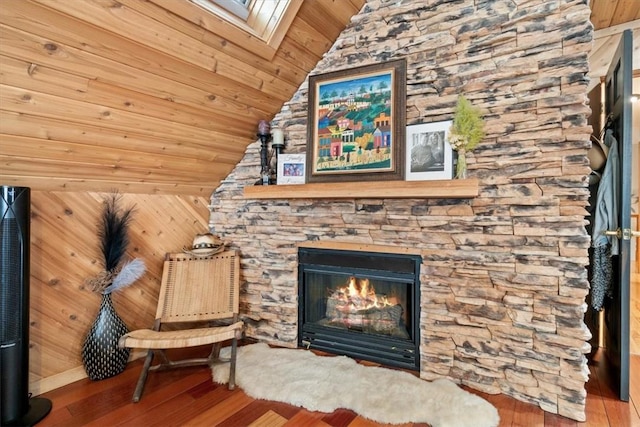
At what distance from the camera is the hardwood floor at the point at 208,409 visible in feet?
6.05

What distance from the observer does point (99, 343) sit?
2266 mm

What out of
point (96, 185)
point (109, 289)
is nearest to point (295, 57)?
point (96, 185)

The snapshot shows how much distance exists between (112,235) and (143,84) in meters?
1.07

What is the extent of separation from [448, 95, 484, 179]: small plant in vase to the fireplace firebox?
690mm

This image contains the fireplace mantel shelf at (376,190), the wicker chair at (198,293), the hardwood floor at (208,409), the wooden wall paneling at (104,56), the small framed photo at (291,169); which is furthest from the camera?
the small framed photo at (291,169)

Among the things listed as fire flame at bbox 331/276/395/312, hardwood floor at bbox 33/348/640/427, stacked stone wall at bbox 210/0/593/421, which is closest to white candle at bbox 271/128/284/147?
stacked stone wall at bbox 210/0/593/421

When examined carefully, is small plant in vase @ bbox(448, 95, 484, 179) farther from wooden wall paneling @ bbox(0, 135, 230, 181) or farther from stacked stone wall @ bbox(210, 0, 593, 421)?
wooden wall paneling @ bbox(0, 135, 230, 181)

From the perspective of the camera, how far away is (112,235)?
2.42 metres

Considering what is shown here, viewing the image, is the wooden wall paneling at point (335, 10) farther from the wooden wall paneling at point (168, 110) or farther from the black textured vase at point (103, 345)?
the black textured vase at point (103, 345)

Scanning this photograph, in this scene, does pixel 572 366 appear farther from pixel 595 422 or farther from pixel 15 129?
pixel 15 129

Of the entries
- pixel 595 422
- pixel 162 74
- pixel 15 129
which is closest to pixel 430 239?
pixel 595 422

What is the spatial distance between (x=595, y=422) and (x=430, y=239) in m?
1.28

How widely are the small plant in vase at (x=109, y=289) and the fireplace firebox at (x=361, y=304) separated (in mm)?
1259

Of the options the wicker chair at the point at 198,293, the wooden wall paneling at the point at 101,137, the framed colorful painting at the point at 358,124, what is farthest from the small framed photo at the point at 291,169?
the wicker chair at the point at 198,293
